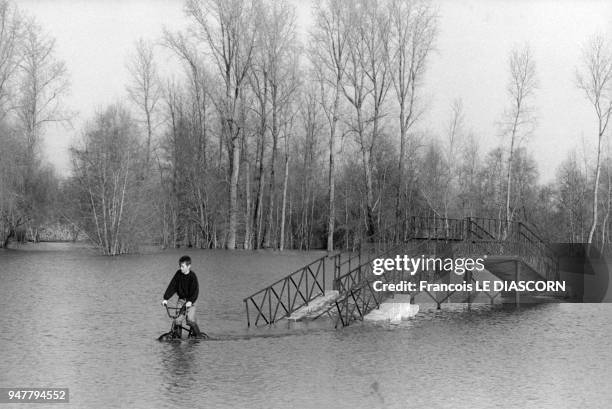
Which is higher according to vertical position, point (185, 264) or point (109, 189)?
point (109, 189)

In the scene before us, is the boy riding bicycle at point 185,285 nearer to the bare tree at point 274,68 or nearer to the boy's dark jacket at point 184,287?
the boy's dark jacket at point 184,287

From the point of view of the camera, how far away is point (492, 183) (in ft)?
282

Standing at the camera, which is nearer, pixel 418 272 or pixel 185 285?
pixel 185 285

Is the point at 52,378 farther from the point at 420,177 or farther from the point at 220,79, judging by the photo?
the point at 420,177

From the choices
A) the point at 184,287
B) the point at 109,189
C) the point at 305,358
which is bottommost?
the point at 305,358

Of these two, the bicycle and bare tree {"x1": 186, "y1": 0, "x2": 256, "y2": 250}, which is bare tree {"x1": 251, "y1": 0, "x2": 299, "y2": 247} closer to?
bare tree {"x1": 186, "y1": 0, "x2": 256, "y2": 250}

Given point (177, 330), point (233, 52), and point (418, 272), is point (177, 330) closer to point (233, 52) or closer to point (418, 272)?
point (418, 272)

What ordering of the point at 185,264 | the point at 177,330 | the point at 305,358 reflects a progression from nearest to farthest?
the point at 305,358
the point at 185,264
the point at 177,330

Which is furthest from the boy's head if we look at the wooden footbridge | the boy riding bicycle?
the wooden footbridge

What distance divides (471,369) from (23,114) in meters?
56.0

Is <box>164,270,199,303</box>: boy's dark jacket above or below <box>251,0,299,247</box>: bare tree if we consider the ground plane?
below

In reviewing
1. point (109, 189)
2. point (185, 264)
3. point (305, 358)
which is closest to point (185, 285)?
point (185, 264)

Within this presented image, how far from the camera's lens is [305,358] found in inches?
521

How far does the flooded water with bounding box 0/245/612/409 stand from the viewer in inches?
401
